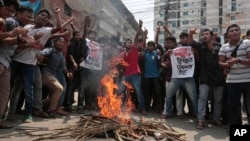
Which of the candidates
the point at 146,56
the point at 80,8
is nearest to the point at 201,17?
the point at 80,8

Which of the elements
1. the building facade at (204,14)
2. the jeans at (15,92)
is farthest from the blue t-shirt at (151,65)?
the building facade at (204,14)

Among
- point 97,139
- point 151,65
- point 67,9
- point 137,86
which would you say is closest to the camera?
point 97,139

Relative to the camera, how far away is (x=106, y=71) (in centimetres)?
792

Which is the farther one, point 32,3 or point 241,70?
point 32,3

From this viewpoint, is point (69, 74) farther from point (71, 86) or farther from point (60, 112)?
point (60, 112)

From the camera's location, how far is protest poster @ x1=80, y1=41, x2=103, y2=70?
734cm

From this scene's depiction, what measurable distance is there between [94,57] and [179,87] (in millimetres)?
2364

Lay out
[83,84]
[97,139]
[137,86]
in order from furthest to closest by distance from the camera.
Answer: [137,86]
[83,84]
[97,139]

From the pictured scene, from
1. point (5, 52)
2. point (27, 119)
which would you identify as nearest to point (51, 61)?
point (27, 119)

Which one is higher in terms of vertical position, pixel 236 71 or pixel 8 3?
pixel 8 3

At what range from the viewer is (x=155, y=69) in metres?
7.69

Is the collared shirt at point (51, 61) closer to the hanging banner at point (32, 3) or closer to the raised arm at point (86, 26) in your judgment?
the raised arm at point (86, 26)

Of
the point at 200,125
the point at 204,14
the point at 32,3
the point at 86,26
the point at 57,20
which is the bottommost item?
the point at 200,125

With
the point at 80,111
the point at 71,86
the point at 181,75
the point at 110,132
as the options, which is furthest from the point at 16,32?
the point at 181,75
